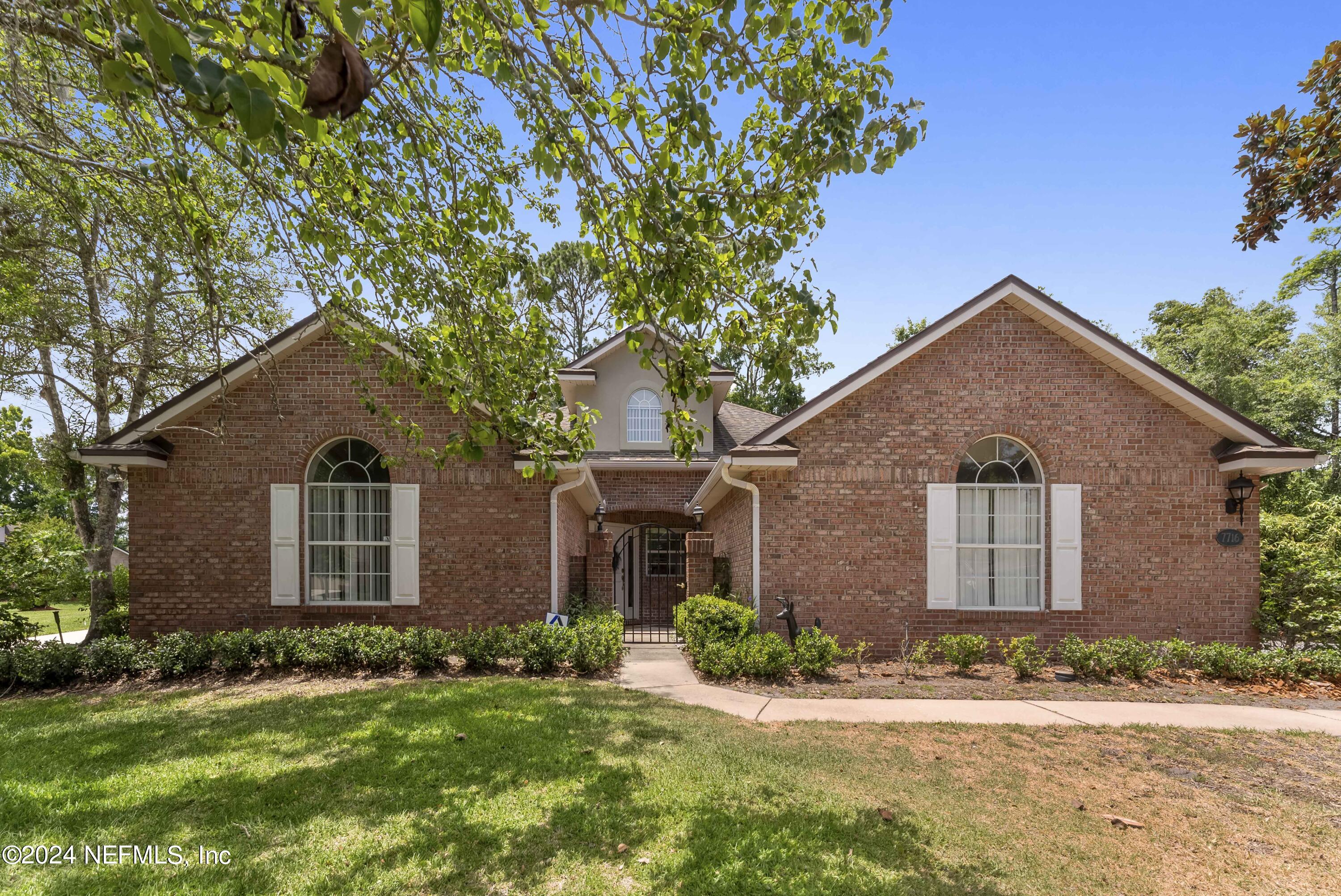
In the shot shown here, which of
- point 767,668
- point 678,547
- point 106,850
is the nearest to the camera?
point 106,850

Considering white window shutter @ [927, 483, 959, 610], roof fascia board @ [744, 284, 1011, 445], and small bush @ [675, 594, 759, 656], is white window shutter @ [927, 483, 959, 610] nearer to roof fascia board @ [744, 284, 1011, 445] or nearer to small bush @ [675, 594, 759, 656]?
roof fascia board @ [744, 284, 1011, 445]

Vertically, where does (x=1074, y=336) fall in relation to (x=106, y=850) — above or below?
above

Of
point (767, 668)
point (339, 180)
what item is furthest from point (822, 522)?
point (339, 180)

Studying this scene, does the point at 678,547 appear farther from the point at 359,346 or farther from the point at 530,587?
the point at 359,346

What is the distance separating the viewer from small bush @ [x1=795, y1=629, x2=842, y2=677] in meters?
8.52

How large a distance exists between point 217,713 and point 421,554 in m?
3.41

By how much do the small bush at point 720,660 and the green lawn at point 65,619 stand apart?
37.1 feet

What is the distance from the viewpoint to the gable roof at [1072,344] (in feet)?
30.0

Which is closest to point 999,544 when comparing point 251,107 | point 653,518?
point 653,518

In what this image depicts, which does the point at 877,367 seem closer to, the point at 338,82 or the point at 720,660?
the point at 720,660

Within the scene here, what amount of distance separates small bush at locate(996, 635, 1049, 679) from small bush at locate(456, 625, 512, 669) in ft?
22.8

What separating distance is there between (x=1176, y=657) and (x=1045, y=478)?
2.86 meters

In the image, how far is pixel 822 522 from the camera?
9531 millimetres

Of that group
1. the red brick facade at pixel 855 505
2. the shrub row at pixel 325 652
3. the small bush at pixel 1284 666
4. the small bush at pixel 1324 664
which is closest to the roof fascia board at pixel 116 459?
the red brick facade at pixel 855 505
